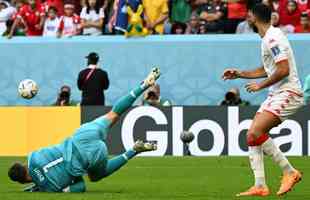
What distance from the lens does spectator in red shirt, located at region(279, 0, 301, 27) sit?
25.0 m

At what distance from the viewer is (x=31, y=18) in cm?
2738

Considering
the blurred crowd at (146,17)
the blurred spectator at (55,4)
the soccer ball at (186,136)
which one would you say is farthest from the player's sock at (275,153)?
the blurred spectator at (55,4)

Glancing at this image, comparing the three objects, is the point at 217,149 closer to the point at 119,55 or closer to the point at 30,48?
the point at 119,55

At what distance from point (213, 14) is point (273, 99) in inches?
501

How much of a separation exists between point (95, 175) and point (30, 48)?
45.8ft

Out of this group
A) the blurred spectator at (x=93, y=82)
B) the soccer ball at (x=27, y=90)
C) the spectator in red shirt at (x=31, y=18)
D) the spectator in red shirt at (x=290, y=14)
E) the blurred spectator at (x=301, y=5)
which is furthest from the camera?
the spectator in red shirt at (x=31, y=18)

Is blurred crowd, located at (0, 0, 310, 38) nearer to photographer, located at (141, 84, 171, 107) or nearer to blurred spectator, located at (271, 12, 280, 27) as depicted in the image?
blurred spectator, located at (271, 12, 280, 27)

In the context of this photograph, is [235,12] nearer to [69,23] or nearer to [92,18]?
[92,18]

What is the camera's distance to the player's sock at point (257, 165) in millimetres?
13047

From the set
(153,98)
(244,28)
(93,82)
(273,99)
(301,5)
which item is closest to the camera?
(273,99)

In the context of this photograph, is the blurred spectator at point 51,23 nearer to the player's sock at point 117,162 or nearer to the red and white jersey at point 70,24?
the red and white jersey at point 70,24

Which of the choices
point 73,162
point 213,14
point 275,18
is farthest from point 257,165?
point 213,14

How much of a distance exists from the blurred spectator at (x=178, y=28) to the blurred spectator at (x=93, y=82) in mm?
3183

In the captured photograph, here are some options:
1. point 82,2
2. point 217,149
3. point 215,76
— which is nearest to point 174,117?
point 217,149
